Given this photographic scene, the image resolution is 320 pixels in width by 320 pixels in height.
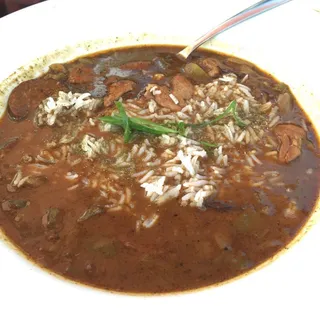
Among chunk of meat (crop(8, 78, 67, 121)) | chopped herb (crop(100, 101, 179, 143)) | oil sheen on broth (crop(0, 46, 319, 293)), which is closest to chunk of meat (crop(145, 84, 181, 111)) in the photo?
oil sheen on broth (crop(0, 46, 319, 293))

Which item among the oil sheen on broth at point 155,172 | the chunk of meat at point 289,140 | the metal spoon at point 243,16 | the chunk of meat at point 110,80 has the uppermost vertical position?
the metal spoon at point 243,16

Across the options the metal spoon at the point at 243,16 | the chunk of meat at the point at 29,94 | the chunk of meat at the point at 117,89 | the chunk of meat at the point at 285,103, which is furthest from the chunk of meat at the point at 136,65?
the chunk of meat at the point at 285,103

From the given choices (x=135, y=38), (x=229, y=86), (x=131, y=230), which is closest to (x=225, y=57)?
(x=229, y=86)

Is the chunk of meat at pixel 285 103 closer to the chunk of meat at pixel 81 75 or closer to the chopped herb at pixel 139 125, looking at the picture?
the chopped herb at pixel 139 125

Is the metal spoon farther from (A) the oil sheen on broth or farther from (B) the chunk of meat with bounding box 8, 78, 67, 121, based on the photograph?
(B) the chunk of meat with bounding box 8, 78, 67, 121

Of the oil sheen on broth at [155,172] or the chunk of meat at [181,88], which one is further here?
the chunk of meat at [181,88]

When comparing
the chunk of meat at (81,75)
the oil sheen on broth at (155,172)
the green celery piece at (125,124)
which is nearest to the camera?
the oil sheen on broth at (155,172)
